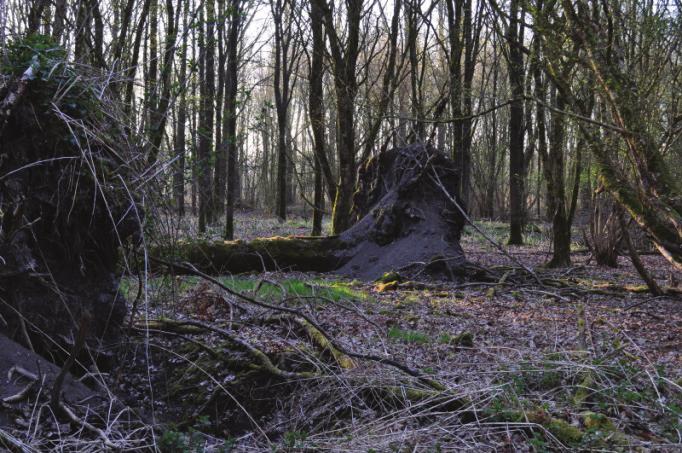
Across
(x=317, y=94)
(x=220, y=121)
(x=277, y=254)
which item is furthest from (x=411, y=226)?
(x=317, y=94)

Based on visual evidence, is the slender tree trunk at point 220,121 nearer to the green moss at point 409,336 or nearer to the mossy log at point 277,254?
the mossy log at point 277,254

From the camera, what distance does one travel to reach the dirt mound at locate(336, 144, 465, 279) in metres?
10.5

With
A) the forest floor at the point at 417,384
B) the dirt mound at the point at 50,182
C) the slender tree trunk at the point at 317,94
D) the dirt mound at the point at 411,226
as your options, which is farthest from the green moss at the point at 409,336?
the slender tree trunk at the point at 317,94

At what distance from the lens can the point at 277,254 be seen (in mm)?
11172

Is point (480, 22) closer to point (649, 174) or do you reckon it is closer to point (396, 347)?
point (649, 174)

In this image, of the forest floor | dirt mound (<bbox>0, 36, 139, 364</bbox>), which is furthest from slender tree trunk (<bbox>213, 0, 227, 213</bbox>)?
dirt mound (<bbox>0, 36, 139, 364</bbox>)

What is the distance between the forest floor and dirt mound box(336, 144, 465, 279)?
3034 millimetres

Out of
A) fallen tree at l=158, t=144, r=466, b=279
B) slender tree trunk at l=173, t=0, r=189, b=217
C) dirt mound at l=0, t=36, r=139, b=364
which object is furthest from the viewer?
fallen tree at l=158, t=144, r=466, b=279

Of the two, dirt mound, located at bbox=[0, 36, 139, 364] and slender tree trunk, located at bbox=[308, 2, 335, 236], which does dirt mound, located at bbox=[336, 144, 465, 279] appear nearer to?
slender tree trunk, located at bbox=[308, 2, 335, 236]

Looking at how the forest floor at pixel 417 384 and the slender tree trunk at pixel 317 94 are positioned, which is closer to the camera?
the forest floor at pixel 417 384

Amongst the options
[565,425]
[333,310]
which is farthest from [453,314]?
[565,425]

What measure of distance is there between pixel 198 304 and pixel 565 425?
4.41m

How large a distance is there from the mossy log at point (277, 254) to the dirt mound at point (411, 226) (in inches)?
12.8

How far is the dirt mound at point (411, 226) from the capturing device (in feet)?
34.5
